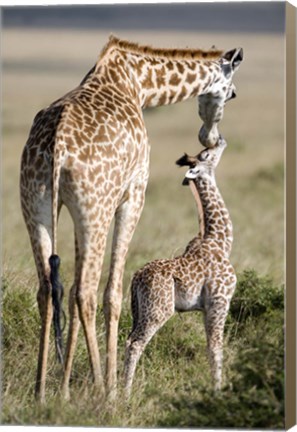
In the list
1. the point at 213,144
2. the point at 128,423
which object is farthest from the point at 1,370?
the point at 213,144

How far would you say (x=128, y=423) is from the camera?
711cm

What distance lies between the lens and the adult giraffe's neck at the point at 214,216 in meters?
7.49

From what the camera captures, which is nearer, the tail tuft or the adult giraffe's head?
the tail tuft

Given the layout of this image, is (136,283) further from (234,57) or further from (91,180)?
(234,57)

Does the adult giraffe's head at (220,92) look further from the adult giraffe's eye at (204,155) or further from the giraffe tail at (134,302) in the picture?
the giraffe tail at (134,302)

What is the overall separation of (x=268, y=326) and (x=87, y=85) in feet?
5.86

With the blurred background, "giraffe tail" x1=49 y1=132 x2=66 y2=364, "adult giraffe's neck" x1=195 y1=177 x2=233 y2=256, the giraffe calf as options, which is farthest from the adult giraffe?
the blurred background

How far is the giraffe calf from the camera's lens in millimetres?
7148

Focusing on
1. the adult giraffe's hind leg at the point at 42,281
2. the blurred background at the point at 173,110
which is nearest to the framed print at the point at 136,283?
the adult giraffe's hind leg at the point at 42,281

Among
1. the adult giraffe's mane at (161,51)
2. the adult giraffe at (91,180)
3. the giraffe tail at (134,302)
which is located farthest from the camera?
the adult giraffe's mane at (161,51)

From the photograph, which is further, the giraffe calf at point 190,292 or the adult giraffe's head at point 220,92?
the adult giraffe's head at point 220,92

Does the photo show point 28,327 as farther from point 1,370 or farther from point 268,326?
point 268,326

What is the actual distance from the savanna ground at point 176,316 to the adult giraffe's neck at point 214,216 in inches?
22.1

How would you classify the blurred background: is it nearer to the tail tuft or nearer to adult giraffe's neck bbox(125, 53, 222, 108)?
adult giraffe's neck bbox(125, 53, 222, 108)
